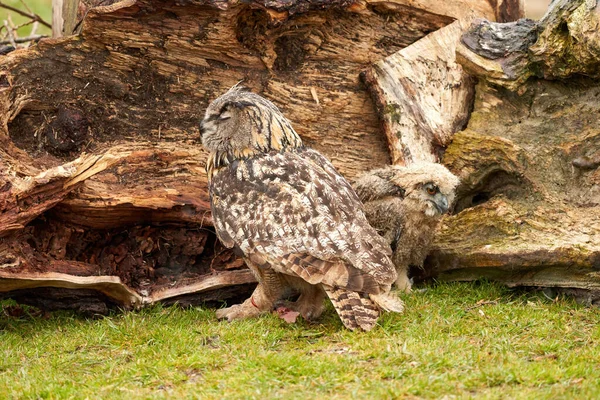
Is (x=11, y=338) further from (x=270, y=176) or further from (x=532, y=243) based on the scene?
(x=532, y=243)

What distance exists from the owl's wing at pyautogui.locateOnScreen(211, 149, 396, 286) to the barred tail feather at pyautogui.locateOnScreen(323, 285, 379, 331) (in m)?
0.17

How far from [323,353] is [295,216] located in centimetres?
115

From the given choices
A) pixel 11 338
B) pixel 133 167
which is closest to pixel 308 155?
pixel 133 167

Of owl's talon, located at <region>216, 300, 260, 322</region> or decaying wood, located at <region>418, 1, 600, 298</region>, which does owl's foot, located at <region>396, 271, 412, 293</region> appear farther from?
owl's talon, located at <region>216, 300, 260, 322</region>

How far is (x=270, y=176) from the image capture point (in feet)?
22.5

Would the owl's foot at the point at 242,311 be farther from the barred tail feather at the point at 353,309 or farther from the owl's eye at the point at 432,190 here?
the owl's eye at the point at 432,190

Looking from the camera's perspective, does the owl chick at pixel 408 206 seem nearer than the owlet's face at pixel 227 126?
No

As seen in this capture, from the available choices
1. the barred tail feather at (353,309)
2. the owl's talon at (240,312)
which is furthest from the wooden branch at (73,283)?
the barred tail feather at (353,309)

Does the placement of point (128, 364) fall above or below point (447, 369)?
below

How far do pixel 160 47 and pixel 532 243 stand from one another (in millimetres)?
3660

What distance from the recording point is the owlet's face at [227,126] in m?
7.06

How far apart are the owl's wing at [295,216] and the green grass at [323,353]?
555 millimetres

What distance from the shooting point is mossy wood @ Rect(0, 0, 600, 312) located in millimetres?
7219

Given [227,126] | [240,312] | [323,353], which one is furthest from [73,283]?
[323,353]
